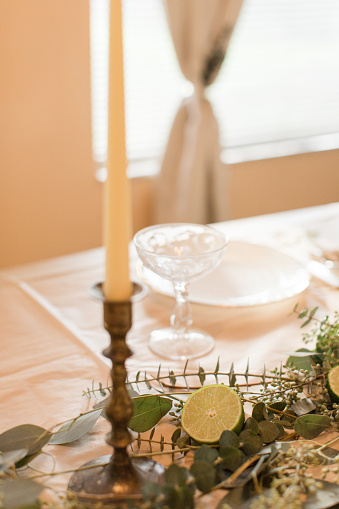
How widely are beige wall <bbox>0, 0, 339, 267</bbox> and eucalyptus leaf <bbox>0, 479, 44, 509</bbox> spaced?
1.90m

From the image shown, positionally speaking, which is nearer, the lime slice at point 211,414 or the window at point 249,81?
A: the lime slice at point 211,414

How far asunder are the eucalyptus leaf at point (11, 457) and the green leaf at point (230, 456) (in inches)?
8.0

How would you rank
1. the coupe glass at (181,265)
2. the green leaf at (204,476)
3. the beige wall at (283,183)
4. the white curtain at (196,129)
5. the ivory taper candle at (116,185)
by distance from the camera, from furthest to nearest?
the beige wall at (283,183) → the white curtain at (196,129) → the coupe glass at (181,265) → the green leaf at (204,476) → the ivory taper candle at (116,185)

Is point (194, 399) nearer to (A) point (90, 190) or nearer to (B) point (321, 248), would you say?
(B) point (321, 248)

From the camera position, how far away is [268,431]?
2.24ft

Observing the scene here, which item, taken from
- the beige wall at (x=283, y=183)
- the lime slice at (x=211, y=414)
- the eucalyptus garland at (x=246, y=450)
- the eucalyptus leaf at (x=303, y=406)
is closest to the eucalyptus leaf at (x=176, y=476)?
the eucalyptus garland at (x=246, y=450)

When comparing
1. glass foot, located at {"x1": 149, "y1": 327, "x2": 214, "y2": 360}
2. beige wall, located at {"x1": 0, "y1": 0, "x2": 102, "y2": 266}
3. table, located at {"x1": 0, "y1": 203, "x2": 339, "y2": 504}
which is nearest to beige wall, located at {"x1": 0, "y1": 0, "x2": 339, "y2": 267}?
beige wall, located at {"x1": 0, "y1": 0, "x2": 102, "y2": 266}

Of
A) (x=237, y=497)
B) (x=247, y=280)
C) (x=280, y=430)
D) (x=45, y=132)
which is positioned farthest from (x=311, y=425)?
(x=45, y=132)

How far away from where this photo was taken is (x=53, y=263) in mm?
1307

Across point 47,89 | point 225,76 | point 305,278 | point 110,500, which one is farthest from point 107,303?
point 225,76

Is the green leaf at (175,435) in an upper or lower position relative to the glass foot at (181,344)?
upper

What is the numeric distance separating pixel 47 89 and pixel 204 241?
1460 mm

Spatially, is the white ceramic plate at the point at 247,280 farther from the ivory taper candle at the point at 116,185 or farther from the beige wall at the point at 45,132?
the beige wall at the point at 45,132

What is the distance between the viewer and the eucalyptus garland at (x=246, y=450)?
1.82ft
